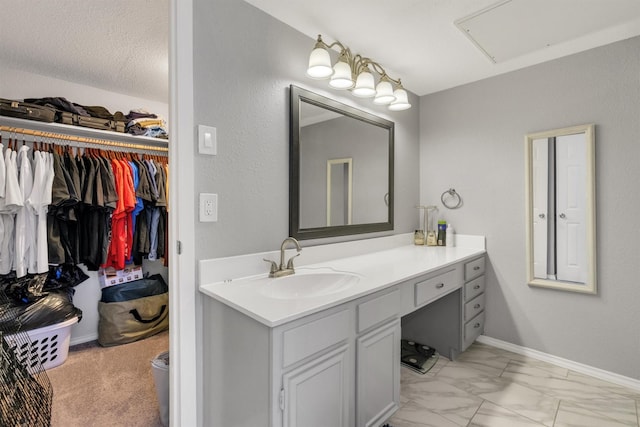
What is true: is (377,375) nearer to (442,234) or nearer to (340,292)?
(340,292)

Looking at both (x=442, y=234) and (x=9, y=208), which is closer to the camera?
(x=9, y=208)

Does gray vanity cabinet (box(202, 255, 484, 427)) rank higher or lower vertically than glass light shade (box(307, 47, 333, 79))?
lower

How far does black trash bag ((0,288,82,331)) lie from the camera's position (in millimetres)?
2025

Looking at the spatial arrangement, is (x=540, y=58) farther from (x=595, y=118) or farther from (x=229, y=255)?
(x=229, y=255)

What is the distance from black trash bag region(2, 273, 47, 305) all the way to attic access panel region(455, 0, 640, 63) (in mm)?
3426

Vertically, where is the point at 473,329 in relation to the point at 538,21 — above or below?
below

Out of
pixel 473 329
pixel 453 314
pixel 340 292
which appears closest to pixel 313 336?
pixel 340 292

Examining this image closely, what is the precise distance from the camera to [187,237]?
133 cm

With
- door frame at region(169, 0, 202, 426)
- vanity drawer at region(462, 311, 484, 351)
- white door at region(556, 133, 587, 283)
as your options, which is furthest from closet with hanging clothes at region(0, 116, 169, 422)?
white door at region(556, 133, 587, 283)

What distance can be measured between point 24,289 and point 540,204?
3.91m

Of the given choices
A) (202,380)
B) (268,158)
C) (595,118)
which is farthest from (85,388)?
(595,118)

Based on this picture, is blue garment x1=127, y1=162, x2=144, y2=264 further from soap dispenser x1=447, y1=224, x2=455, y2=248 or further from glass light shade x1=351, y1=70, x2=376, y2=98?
soap dispenser x1=447, y1=224, x2=455, y2=248

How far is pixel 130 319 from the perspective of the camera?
262 cm

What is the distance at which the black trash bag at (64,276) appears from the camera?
2.40m
